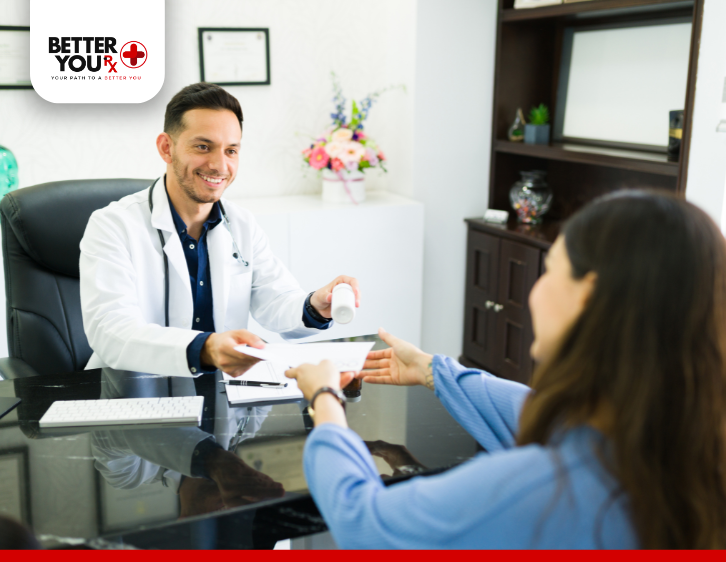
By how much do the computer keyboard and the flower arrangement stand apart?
187 cm

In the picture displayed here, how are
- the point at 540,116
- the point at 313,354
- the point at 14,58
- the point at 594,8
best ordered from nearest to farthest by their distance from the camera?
1. the point at 313,354
2. the point at 594,8
3. the point at 14,58
4. the point at 540,116

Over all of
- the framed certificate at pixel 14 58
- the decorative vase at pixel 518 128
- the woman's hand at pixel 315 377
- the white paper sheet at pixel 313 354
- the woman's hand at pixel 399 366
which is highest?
the framed certificate at pixel 14 58

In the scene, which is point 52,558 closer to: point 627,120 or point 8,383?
point 8,383

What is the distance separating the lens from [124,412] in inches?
54.8

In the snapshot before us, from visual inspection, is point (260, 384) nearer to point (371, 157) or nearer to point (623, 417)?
point (623, 417)

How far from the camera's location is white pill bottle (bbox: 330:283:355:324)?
1613mm

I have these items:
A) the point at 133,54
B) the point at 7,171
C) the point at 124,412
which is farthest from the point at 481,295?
the point at 124,412

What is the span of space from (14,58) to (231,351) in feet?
6.74

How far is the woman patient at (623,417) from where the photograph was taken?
766 mm

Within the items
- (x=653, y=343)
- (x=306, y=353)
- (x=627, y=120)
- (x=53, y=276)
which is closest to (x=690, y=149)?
(x=627, y=120)

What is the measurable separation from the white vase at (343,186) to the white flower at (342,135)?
145 mm

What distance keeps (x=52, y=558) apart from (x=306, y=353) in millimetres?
640

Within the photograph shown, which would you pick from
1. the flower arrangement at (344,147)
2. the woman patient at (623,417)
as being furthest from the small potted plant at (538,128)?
the woman patient at (623,417)

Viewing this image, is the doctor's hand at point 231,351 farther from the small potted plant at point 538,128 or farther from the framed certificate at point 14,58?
the small potted plant at point 538,128
